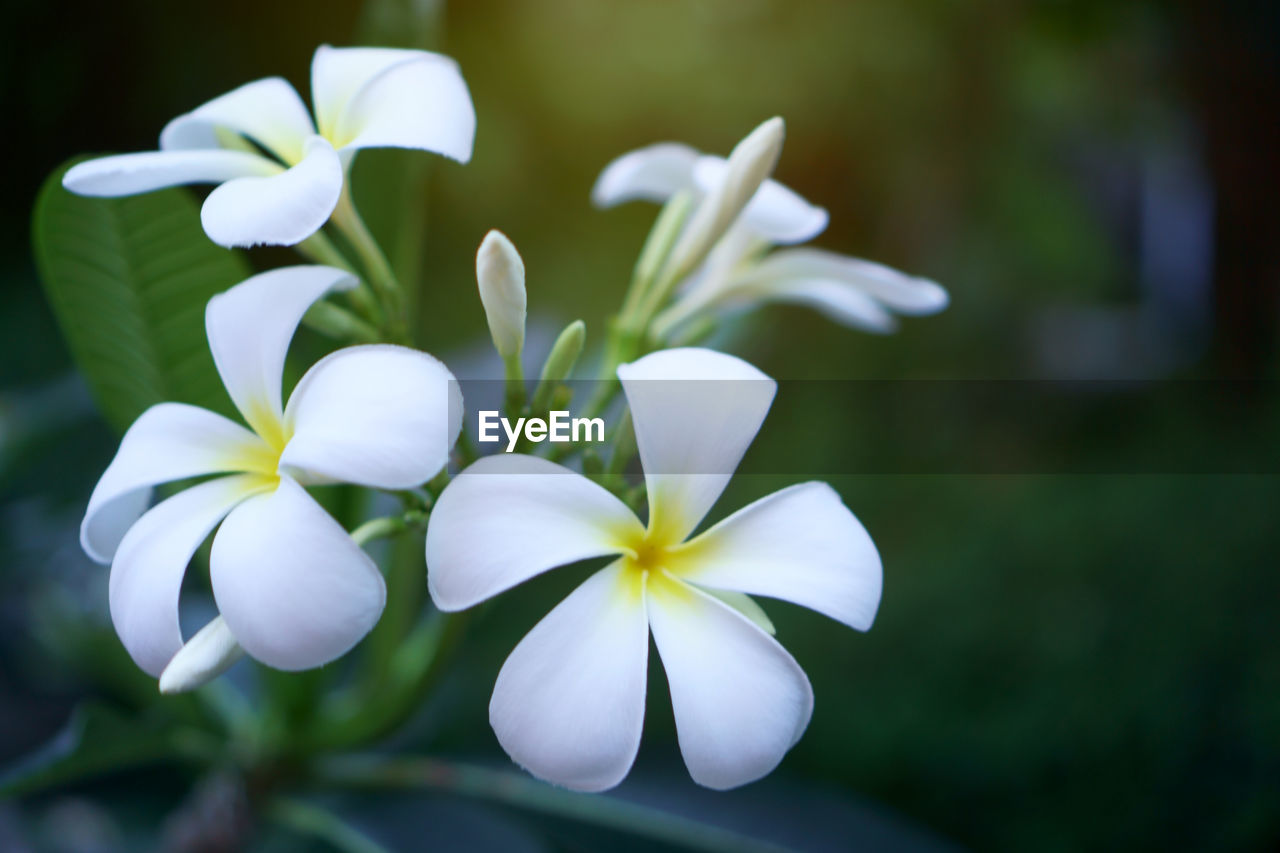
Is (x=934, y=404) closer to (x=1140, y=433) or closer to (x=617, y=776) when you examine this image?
(x=1140, y=433)

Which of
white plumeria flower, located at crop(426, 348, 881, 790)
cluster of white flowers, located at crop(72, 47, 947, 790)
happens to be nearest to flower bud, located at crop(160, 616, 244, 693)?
cluster of white flowers, located at crop(72, 47, 947, 790)

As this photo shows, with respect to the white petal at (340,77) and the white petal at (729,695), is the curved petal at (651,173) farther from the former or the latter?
the white petal at (729,695)

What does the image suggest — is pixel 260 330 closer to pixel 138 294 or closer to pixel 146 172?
pixel 146 172

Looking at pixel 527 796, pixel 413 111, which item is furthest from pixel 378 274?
pixel 527 796

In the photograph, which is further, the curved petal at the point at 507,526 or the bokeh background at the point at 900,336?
the bokeh background at the point at 900,336

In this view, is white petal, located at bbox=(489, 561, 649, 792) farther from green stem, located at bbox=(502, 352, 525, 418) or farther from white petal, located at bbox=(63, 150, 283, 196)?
white petal, located at bbox=(63, 150, 283, 196)

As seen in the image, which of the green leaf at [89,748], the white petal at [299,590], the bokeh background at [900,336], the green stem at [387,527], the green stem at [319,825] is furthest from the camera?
the bokeh background at [900,336]

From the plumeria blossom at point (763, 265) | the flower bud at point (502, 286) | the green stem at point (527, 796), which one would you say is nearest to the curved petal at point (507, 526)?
the flower bud at point (502, 286)
